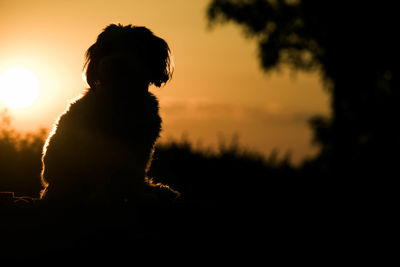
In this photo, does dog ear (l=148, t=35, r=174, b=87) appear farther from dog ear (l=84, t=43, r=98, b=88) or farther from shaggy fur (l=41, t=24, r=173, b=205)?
dog ear (l=84, t=43, r=98, b=88)

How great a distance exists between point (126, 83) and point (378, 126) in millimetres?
18707

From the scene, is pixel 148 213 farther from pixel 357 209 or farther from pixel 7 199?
pixel 357 209

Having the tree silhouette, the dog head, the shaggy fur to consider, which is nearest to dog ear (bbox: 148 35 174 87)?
the dog head

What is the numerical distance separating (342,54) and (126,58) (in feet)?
54.5

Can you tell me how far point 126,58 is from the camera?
507cm

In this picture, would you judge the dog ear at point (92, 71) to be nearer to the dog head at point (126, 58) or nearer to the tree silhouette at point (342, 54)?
the dog head at point (126, 58)

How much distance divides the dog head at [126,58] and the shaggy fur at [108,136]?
0.01 meters

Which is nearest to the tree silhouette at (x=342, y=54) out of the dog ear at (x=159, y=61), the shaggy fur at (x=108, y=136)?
the dog ear at (x=159, y=61)

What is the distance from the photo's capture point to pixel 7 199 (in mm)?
4480

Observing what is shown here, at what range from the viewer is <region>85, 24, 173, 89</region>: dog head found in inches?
196

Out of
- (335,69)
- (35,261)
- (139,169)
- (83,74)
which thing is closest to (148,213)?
(139,169)

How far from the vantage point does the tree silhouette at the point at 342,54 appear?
19203mm

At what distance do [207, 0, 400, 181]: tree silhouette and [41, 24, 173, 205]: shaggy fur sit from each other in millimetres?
15108

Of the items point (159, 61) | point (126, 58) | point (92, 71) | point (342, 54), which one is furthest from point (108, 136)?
point (342, 54)
